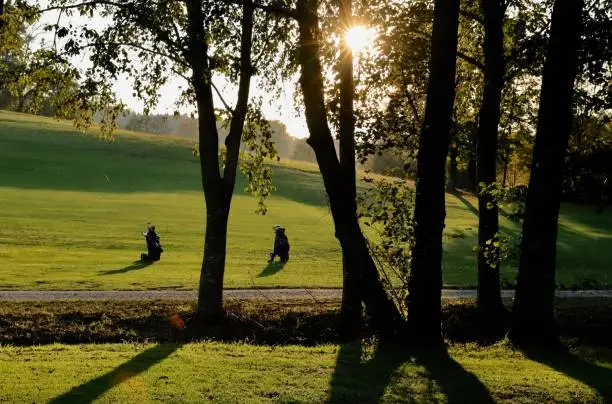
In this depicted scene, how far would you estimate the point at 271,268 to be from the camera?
30672 mm

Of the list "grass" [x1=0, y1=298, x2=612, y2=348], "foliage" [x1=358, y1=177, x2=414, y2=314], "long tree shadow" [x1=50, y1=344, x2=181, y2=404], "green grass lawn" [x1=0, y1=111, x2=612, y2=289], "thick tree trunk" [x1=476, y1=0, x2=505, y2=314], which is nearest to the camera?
"long tree shadow" [x1=50, y1=344, x2=181, y2=404]

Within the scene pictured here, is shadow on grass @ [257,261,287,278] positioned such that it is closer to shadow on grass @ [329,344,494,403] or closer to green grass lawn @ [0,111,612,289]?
green grass lawn @ [0,111,612,289]

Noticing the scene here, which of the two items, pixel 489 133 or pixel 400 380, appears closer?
pixel 400 380

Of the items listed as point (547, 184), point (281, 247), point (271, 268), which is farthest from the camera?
point (281, 247)

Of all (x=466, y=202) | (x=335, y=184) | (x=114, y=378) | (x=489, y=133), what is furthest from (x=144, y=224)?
(x=466, y=202)

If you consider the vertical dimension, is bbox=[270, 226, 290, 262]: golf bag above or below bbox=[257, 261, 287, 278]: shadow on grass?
above

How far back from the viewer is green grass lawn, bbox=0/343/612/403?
834 cm

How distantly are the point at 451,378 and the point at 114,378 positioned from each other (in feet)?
15.2

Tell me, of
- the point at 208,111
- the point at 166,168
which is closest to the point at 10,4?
the point at 208,111

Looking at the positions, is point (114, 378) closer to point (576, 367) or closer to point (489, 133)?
point (576, 367)

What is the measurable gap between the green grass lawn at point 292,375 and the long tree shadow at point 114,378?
0.01 metres

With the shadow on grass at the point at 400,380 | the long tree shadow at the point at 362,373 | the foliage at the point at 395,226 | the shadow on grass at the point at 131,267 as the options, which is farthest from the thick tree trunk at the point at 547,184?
the shadow on grass at the point at 131,267

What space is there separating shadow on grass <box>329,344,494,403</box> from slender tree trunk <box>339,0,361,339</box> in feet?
6.79

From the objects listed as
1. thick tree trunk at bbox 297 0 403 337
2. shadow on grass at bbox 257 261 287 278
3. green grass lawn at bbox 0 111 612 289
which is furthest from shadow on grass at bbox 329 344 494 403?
shadow on grass at bbox 257 261 287 278
